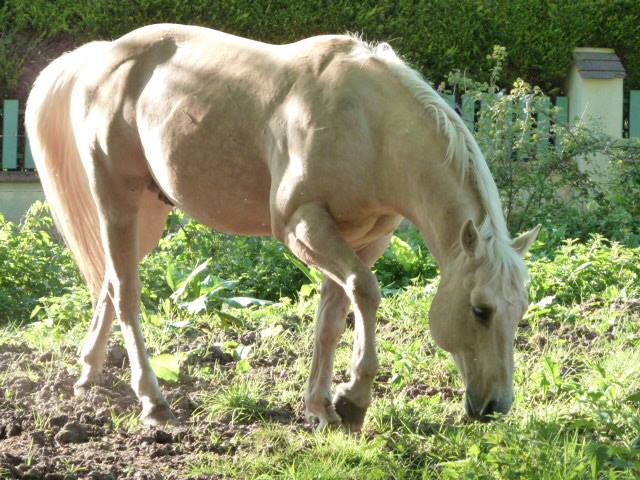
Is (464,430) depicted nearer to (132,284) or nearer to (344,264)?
(344,264)

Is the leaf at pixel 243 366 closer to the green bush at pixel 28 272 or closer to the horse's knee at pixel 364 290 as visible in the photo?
the horse's knee at pixel 364 290

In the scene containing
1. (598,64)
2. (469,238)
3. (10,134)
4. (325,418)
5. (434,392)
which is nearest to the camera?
(469,238)

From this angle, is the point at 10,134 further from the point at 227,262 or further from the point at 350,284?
the point at 350,284

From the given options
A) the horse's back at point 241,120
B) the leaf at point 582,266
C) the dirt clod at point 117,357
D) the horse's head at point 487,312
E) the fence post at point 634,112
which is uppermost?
the horse's back at point 241,120

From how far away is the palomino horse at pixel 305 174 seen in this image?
14.4 ft

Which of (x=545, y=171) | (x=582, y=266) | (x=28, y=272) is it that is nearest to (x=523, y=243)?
(x=582, y=266)

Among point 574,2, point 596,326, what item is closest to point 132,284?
point 596,326

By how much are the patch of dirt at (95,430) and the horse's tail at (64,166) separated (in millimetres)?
646

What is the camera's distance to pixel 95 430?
4953mm

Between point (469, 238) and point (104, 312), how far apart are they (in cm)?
251

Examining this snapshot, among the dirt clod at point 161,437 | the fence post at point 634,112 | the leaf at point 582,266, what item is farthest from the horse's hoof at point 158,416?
the fence post at point 634,112

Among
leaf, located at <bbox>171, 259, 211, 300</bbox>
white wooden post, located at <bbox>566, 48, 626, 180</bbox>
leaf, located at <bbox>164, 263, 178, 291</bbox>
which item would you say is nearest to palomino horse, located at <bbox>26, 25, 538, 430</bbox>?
leaf, located at <bbox>171, 259, 211, 300</bbox>

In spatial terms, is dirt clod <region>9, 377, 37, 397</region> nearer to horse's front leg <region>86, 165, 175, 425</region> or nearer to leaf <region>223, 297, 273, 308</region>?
horse's front leg <region>86, 165, 175, 425</region>

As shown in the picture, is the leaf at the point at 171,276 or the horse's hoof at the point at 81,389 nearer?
the horse's hoof at the point at 81,389
